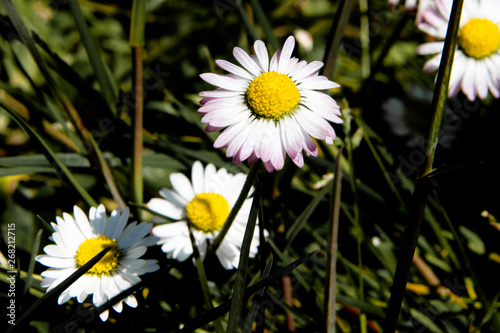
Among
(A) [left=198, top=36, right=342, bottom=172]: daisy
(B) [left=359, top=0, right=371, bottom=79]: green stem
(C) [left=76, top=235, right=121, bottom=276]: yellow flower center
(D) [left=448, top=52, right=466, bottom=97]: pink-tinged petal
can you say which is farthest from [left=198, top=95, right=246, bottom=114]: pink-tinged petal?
(B) [left=359, top=0, right=371, bottom=79]: green stem

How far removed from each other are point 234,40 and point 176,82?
7.9 inches

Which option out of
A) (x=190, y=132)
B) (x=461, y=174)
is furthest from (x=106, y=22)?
(x=461, y=174)

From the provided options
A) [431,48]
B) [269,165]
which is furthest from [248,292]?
[431,48]

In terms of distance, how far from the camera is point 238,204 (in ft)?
1.87

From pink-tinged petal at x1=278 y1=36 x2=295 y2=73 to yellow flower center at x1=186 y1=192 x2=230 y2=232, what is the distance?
0.77ft

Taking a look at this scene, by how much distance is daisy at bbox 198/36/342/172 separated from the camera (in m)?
0.50

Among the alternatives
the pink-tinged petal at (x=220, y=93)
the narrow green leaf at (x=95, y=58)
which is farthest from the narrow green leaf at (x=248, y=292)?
the narrow green leaf at (x=95, y=58)

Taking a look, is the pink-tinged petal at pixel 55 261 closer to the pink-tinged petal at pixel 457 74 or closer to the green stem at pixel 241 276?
the green stem at pixel 241 276

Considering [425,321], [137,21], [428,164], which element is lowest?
[425,321]

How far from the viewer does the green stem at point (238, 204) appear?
1.71 feet

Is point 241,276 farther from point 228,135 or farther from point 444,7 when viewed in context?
point 444,7

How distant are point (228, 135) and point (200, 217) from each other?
0.20 m

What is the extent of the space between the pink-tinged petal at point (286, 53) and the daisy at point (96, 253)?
28 cm

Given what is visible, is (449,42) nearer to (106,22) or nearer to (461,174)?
(461,174)
